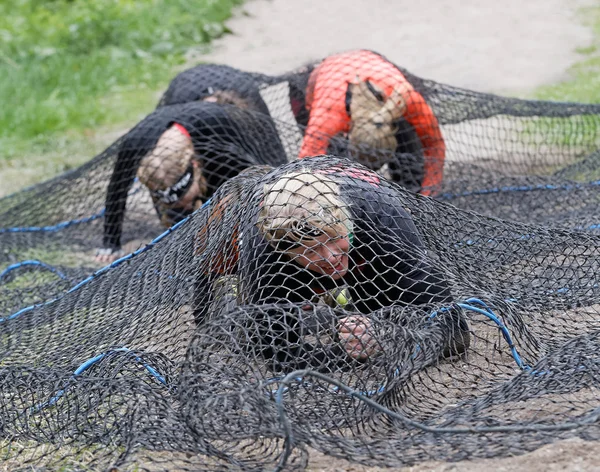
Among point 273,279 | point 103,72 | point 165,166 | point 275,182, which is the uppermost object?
point 275,182

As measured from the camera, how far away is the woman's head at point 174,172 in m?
4.69

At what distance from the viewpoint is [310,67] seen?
548 centimetres

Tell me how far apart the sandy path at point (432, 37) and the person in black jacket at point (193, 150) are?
3878mm

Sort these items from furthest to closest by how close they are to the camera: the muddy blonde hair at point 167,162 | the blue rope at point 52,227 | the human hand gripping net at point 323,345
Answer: the blue rope at point 52,227, the muddy blonde hair at point 167,162, the human hand gripping net at point 323,345

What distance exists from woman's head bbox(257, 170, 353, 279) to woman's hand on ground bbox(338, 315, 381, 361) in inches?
8.4

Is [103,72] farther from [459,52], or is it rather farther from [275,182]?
[275,182]

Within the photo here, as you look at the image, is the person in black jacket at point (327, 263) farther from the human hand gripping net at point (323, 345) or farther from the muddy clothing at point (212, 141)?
the muddy clothing at point (212, 141)

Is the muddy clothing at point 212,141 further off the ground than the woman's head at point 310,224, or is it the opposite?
the woman's head at point 310,224

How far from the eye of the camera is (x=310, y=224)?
9.24 ft

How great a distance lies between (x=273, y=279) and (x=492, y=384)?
34.2 inches

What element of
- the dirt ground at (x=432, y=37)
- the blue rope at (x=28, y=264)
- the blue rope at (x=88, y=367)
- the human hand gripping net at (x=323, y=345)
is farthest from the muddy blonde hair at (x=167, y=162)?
the dirt ground at (x=432, y=37)

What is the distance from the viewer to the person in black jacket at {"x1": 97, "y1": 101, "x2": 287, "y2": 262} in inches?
185

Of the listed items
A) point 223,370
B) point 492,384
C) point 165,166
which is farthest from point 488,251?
point 165,166

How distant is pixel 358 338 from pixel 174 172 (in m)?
2.30
